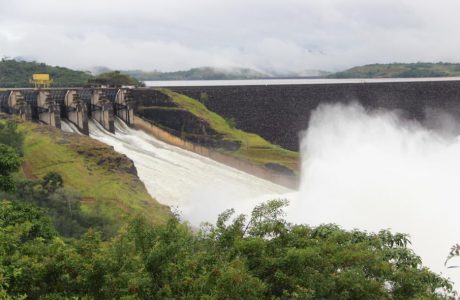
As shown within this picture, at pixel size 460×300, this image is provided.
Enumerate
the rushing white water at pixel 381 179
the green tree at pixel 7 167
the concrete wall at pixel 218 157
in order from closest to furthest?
1. the green tree at pixel 7 167
2. the rushing white water at pixel 381 179
3. the concrete wall at pixel 218 157

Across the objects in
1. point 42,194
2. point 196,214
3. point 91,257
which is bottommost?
point 196,214

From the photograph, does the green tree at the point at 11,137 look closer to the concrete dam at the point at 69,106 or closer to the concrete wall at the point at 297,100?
the concrete dam at the point at 69,106

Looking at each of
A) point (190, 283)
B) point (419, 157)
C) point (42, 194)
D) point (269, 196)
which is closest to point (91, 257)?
point (190, 283)

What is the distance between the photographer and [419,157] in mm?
42594

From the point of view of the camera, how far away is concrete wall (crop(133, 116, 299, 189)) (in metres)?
39.1

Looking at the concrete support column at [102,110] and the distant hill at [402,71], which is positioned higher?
the distant hill at [402,71]

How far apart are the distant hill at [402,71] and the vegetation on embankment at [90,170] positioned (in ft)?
364

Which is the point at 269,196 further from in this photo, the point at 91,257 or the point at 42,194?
the point at 91,257

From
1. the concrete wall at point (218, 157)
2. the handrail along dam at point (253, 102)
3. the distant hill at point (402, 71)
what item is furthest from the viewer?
the distant hill at point (402, 71)

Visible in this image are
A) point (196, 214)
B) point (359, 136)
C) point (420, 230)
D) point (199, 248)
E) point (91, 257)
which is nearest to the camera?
point (91, 257)

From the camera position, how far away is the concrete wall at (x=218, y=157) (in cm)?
3909

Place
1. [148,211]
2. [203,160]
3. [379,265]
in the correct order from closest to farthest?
[379,265]
[148,211]
[203,160]

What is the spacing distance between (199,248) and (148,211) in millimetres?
13327

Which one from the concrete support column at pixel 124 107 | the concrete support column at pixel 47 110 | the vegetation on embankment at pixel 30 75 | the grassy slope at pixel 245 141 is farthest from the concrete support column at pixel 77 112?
the vegetation on embankment at pixel 30 75
